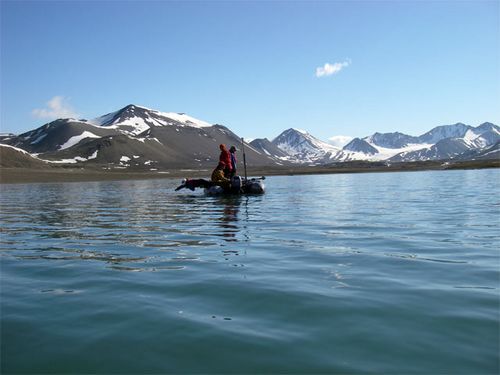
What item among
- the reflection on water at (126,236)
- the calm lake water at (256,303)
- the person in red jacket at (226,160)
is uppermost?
the person in red jacket at (226,160)

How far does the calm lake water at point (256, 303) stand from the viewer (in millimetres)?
5309

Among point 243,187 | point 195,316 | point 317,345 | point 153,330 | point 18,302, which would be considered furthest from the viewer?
point 243,187

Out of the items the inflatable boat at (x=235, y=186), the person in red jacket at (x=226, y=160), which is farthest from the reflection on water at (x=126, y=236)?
the inflatable boat at (x=235, y=186)

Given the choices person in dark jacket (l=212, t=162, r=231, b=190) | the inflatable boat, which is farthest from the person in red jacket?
the inflatable boat

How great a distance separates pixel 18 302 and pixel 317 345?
5.35 meters

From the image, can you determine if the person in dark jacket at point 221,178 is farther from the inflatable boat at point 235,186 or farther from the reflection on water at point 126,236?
the reflection on water at point 126,236

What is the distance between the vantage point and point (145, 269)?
33.6ft

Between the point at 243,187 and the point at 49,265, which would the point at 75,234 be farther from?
the point at 243,187

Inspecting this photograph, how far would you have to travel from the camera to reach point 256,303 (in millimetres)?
7469

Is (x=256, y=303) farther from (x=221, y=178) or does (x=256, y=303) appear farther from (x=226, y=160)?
(x=221, y=178)

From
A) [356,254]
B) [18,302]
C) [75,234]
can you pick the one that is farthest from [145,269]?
[75,234]

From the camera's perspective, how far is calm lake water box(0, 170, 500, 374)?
531 cm

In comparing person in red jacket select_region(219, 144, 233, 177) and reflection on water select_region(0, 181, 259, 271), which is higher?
person in red jacket select_region(219, 144, 233, 177)

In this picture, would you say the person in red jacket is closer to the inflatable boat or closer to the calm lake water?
the inflatable boat
